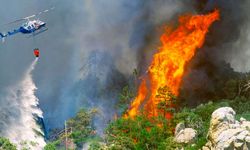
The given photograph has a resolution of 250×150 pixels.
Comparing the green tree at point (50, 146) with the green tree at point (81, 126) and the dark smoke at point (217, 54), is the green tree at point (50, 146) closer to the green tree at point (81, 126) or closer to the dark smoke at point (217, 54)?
the green tree at point (81, 126)

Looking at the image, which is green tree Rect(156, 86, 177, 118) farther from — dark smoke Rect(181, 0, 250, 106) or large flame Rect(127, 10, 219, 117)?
dark smoke Rect(181, 0, 250, 106)

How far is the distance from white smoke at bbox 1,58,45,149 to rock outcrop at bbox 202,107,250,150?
93.2 feet

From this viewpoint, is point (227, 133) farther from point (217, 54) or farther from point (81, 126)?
point (217, 54)

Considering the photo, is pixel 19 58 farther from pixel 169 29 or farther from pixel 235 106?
pixel 235 106

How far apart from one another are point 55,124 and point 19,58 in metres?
10.6

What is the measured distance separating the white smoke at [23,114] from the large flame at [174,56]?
14.1 m

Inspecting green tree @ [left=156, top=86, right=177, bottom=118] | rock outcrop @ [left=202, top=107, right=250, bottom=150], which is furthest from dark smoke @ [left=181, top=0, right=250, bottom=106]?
rock outcrop @ [left=202, top=107, right=250, bottom=150]

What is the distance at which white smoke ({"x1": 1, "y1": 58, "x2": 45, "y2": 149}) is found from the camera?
218ft

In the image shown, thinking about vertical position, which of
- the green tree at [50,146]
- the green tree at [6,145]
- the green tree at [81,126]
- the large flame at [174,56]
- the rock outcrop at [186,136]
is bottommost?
the rock outcrop at [186,136]

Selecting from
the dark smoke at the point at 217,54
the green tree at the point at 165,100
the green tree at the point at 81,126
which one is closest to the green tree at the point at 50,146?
the green tree at the point at 81,126

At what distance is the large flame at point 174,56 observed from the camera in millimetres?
76188

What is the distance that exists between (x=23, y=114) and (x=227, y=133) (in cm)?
3479

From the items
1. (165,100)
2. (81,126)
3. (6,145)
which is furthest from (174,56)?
(6,145)

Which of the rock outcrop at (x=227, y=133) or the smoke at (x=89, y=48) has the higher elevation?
the smoke at (x=89, y=48)
